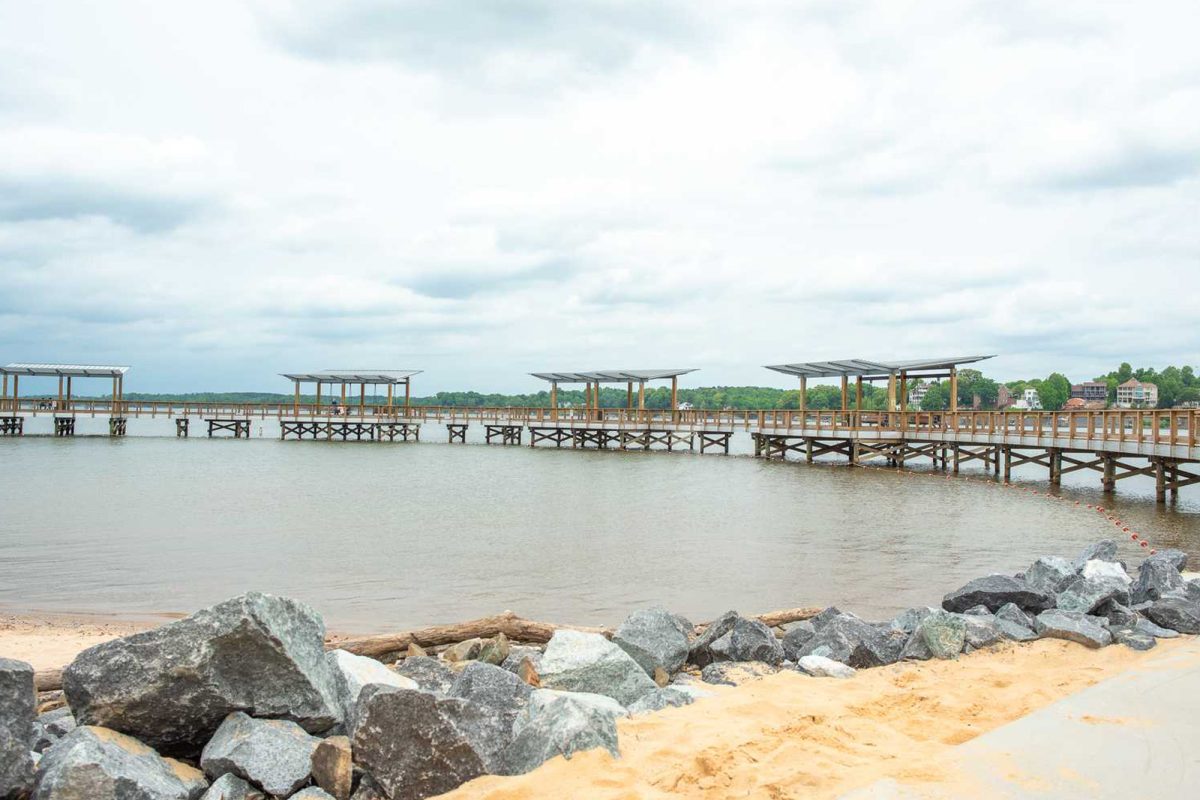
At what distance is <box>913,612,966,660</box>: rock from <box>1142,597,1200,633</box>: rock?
2.23 metres

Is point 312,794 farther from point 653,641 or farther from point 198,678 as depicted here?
point 653,641

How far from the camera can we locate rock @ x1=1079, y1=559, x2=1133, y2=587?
961cm

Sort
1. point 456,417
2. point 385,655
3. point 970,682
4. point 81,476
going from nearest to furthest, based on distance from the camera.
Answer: point 970,682 → point 385,655 → point 81,476 → point 456,417

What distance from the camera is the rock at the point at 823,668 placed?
707 cm

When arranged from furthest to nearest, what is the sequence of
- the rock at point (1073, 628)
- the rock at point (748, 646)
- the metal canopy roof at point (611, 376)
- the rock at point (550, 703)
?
the metal canopy roof at point (611, 376), the rock at point (1073, 628), the rock at point (748, 646), the rock at point (550, 703)

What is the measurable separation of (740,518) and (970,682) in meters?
14.9

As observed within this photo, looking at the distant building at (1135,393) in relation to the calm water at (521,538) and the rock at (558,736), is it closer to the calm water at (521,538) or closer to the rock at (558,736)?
the calm water at (521,538)

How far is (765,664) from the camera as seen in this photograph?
7484 millimetres

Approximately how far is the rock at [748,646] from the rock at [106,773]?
4.52 m

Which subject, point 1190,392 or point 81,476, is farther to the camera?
point 1190,392

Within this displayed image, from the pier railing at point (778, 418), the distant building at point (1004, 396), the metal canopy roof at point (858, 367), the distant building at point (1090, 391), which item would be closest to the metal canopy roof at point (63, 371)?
the pier railing at point (778, 418)

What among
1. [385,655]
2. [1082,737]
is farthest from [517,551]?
[1082,737]

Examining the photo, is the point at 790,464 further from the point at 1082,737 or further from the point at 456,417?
the point at 1082,737

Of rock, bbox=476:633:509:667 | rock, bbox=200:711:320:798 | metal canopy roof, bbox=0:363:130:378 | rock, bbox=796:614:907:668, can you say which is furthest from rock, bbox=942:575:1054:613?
metal canopy roof, bbox=0:363:130:378
